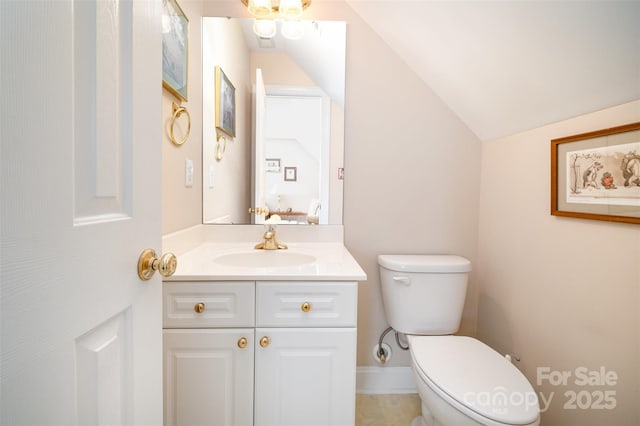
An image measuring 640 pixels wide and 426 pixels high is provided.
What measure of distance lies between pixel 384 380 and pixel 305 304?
942 mm

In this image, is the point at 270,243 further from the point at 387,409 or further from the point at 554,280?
the point at 554,280

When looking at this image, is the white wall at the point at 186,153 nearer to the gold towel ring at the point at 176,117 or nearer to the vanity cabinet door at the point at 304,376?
the gold towel ring at the point at 176,117

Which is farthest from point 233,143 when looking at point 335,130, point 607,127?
point 607,127

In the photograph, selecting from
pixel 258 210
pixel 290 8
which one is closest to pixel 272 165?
pixel 258 210

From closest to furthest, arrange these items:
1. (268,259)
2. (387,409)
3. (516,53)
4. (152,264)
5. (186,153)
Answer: (152,264), (516,53), (186,153), (268,259), (387,409)

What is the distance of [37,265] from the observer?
1.28 ft

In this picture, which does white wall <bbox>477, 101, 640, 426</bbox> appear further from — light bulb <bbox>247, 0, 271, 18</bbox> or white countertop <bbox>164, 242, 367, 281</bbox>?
light bulb <bbox>247, 0, 271, 18</bbox>

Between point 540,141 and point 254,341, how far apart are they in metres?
1.34

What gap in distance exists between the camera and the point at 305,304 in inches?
43.6

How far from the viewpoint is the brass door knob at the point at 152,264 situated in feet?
2.04

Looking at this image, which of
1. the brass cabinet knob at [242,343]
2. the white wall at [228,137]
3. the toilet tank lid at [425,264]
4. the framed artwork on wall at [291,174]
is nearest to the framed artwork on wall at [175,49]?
the white wall at [228,137]

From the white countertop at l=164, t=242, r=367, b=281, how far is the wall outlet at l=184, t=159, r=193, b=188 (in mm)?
302

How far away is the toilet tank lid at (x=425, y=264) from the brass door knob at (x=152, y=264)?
111 cm

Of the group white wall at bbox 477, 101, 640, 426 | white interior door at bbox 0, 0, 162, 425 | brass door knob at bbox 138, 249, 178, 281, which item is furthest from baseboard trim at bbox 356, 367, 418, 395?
brass door knob at bbox 138, 249, 178, 281
